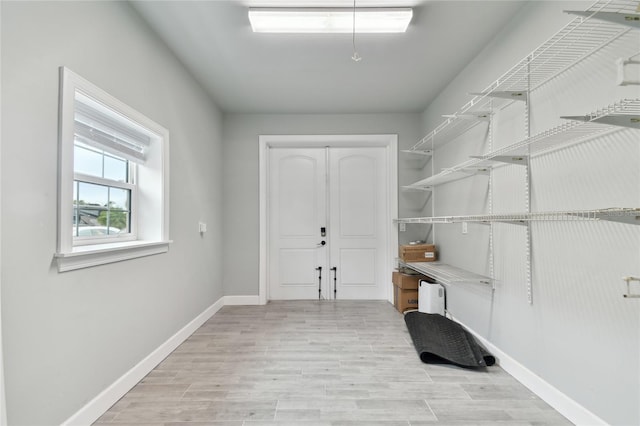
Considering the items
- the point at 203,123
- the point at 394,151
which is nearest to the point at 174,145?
the point at 203,123

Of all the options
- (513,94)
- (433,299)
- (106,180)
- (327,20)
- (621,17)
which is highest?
(327,20)

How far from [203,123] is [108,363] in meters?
2.40

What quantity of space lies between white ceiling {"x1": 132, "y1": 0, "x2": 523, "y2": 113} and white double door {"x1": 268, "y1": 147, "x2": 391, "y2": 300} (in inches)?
33.1

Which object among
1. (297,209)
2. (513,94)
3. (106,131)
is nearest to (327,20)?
(513,94)

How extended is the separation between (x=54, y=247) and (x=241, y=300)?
259 centimetres

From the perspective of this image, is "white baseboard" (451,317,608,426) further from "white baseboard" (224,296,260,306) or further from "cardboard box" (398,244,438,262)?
"white baseboard" (224,296,260,306)

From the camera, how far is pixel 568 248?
1.52m

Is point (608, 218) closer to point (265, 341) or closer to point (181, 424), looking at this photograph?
point (181, 424)

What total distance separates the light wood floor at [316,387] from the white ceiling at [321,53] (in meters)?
2.60

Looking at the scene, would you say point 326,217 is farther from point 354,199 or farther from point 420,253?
point 420,253

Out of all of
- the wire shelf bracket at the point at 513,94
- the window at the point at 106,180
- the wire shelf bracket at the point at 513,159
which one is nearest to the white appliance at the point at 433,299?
the wire shelf bracket at the point at 513,159

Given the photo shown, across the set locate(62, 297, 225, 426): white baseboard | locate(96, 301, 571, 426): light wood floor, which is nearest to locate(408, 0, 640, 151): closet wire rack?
locate(96, 301, 571, 426): light wood floor

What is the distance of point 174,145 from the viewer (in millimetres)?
2471

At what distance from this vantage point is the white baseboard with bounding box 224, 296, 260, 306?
366 centimetres
